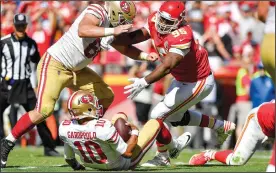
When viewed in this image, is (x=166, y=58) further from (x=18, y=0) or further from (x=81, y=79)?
(x=18, y=0)

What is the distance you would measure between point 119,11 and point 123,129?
5.14 feet

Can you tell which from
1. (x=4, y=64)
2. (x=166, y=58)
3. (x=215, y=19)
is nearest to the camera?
(x=166, y=58)

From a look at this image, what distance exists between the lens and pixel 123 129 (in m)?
7.64

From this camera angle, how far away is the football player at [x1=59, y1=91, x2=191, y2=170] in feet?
23.7

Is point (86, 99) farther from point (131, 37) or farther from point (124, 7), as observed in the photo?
point (131, 37)

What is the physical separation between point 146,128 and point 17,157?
3.35 meters

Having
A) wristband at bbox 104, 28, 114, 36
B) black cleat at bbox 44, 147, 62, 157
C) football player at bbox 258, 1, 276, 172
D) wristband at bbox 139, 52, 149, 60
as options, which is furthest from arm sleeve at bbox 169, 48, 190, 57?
black cleat at bbox 44, 147, 62, 157

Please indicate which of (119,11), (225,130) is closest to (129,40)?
(119,11)

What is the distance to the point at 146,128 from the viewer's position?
304 inches

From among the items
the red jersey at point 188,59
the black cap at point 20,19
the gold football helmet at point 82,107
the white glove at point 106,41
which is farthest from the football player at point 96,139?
the black cap at point 20,19

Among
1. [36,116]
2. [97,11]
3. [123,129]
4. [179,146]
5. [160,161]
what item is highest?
[97,11]

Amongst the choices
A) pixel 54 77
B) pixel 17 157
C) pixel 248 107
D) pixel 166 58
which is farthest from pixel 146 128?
pixel 248 107

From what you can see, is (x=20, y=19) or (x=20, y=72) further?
(x=20, y=72)

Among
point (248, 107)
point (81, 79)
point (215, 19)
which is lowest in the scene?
point (248, 107)
